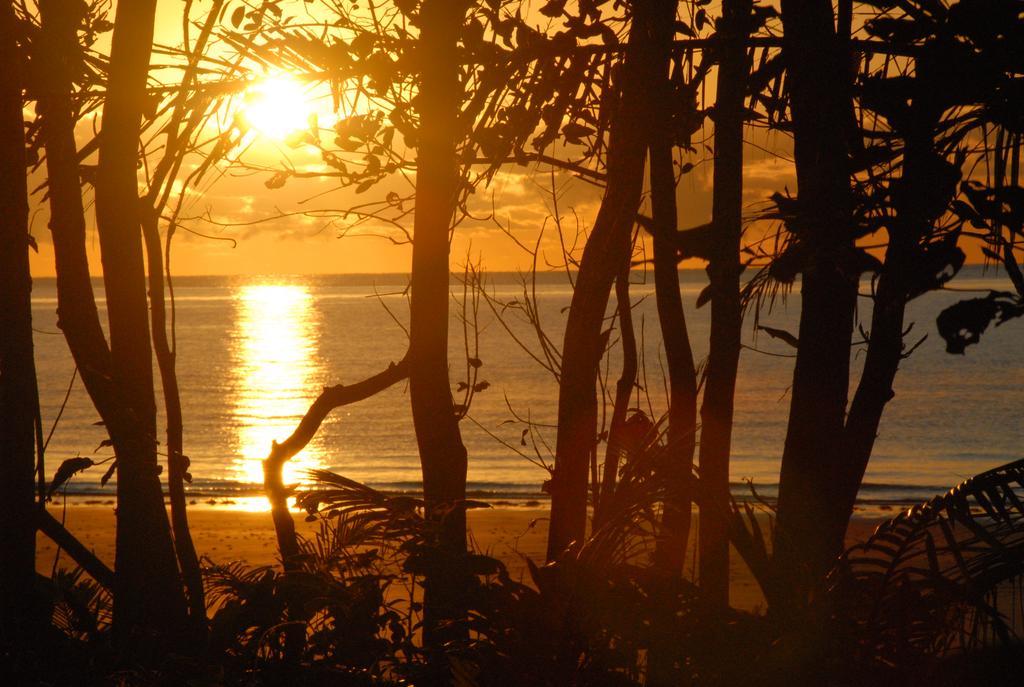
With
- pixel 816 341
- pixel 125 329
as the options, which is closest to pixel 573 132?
pixel 816 341

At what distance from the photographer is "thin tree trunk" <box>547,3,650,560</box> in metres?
3.47

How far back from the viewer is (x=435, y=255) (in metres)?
3.70

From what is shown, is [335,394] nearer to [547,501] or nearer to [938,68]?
[938,68]

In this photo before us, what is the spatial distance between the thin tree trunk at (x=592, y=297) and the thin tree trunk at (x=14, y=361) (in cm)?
223

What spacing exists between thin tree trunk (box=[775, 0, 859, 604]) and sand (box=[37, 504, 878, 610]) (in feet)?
20.8

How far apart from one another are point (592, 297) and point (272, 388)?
120ft

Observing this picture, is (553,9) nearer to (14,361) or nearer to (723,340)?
(723,340)

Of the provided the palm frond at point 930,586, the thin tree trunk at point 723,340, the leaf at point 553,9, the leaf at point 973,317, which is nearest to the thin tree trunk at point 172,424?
the leaf at point 553,9

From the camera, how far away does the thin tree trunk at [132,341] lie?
397 centimetres

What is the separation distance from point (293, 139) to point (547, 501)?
525 inches

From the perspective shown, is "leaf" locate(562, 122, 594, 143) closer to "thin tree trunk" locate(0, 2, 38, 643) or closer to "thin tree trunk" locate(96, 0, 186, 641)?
"thin tree trunk" locate(96, 0, 186, 641)

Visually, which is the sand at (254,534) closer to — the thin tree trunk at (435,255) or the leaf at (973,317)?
the thin tree trunk at (435,255)

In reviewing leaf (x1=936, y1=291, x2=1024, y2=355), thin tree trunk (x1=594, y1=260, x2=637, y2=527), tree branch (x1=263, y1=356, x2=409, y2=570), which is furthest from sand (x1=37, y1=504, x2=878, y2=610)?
Result: leaf (x1=936, y1=291, x2=1024, y2=355)

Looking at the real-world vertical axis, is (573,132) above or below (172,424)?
above
